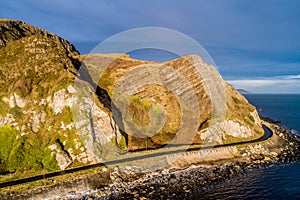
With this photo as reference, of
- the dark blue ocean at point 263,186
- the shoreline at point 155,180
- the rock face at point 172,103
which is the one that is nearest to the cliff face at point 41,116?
the shoreline at point 155,180

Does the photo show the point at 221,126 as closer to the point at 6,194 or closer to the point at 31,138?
the point at 31,138

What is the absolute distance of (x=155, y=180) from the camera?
132ft

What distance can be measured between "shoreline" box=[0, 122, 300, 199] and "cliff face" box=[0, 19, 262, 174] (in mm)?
5950

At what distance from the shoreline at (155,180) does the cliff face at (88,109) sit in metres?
5.95

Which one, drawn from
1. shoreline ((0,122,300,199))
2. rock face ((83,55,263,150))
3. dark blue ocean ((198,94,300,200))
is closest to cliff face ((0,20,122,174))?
shoreline ((0,122,300,199))

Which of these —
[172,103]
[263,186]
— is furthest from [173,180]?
[172,103]

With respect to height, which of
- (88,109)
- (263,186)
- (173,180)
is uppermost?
(88,109)

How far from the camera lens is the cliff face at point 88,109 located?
44156 millimetres

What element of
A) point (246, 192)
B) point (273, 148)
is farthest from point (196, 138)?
point (246, 192)

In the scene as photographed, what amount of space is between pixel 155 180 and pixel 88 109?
2066cm

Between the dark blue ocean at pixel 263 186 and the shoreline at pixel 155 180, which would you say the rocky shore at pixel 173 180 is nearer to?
the shoreline at pixel 155 180

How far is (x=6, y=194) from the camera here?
33.3 metres

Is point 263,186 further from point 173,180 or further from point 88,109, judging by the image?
point 88,109

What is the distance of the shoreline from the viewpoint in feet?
115
